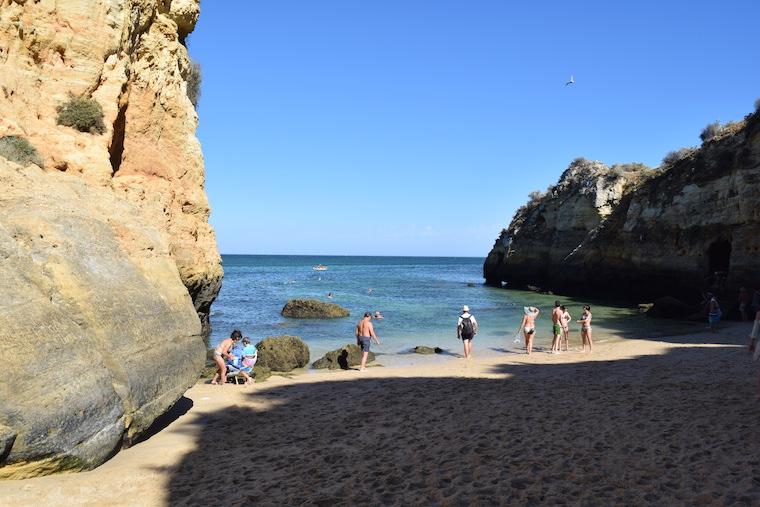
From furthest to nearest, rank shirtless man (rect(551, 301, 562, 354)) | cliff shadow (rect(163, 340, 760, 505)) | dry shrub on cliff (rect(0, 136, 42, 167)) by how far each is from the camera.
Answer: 1. shirtless man (rect(551, 301, 562, 354))
2. dry shrub on cliff (rect(0, 136, 42, 167))
3. cliff shadow (rect(163, 340, 760, 505))

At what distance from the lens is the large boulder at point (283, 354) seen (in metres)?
13.4

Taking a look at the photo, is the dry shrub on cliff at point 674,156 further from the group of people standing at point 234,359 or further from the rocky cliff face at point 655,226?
the group of people standing at point 234,359

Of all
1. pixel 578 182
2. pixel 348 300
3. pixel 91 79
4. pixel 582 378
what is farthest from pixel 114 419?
pixel 578 182

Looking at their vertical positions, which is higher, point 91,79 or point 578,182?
point 578,182

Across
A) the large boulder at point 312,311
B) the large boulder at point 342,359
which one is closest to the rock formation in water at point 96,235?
the large boulder at point 342,359

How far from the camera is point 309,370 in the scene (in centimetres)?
1333

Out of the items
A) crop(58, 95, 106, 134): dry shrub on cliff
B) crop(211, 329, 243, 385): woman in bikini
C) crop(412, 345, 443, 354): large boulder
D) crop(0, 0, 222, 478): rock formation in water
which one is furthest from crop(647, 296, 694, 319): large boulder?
crop(58, 95, 106, 134): dry shrub on cliff

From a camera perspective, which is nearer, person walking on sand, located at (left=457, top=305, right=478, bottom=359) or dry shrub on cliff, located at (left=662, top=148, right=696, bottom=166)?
person walking on sand, located at (left=457, top=305, right=478, bottom=359)

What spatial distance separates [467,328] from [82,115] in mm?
10607

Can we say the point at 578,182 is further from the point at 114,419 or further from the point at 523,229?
the point at 114,419

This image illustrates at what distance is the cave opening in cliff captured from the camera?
2758cm

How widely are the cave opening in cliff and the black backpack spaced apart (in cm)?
1959

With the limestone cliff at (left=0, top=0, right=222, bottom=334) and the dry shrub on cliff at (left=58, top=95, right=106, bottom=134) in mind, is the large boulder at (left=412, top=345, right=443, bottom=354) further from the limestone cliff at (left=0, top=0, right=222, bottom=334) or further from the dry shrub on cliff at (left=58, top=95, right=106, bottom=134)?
the dry shrub on cliff at (left=58, top=95, right=106, bottom=134)

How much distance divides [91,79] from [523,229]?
4093 centimetres
